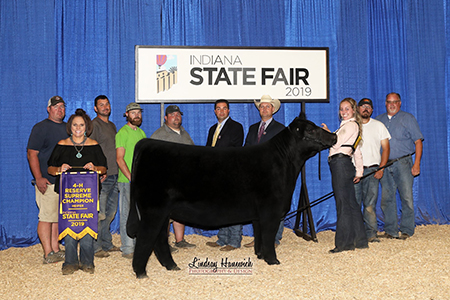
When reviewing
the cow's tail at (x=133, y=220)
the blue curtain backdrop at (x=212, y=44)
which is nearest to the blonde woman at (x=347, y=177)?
the blue curtain backdrop at (x=212, y=44)

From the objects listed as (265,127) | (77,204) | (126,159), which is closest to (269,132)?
(265,127)

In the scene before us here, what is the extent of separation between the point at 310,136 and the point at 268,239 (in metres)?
1.11

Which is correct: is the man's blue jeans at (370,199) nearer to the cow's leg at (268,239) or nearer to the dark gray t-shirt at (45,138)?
the cow's leg at (268,239)

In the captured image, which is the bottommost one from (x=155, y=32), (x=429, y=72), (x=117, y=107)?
(x=117, y=107)

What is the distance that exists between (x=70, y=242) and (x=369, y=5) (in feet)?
17.7

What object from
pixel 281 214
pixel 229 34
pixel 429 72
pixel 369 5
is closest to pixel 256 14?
pixel 229 34

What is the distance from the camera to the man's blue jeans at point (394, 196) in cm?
517

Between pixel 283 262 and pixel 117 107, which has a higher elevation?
pixel 117 107

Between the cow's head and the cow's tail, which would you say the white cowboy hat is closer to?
the cow's head

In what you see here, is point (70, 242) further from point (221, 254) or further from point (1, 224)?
point (1, 224)

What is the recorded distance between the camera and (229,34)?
577cm

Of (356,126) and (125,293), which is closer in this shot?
(125,293)

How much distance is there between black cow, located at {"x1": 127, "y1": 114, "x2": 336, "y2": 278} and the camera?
3.47 m

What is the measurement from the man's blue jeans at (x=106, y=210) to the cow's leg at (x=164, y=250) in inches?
40.7
